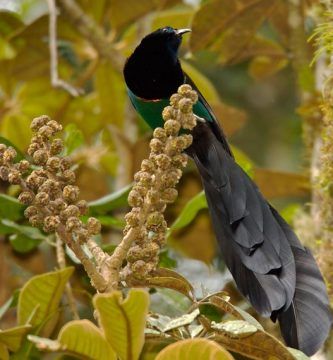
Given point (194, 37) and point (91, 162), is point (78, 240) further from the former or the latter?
point (91, 162)

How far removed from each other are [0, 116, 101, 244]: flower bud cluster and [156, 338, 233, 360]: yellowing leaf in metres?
→ 0.27

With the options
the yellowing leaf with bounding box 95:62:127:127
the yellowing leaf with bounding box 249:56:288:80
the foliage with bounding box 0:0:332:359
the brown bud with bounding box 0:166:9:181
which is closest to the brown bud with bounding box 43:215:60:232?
the brown bud with bounding box 0:166:9:181

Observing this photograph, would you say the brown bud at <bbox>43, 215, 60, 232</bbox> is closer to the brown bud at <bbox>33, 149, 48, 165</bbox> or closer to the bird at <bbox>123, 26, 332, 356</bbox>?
the brown bud at <bbox>33, 149, 48, 165</bbox>

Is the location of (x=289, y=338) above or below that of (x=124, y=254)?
below

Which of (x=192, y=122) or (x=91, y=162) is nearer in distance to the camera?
(x=192, y=122)

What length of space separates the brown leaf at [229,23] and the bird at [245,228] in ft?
1.92

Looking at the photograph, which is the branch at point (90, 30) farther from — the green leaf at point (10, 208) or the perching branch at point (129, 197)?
the perching branch at point (129, 197)

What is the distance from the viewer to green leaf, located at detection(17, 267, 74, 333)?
5.76 ft

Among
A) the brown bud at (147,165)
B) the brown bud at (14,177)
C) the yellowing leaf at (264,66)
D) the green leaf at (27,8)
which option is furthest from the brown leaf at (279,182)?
the brown bud at (14,177)

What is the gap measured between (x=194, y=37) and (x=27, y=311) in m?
1.45

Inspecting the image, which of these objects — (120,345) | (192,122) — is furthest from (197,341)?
(192,122)

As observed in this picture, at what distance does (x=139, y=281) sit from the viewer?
161cm

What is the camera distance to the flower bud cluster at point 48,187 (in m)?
1.52

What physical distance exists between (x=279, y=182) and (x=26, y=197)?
5.24 feet
